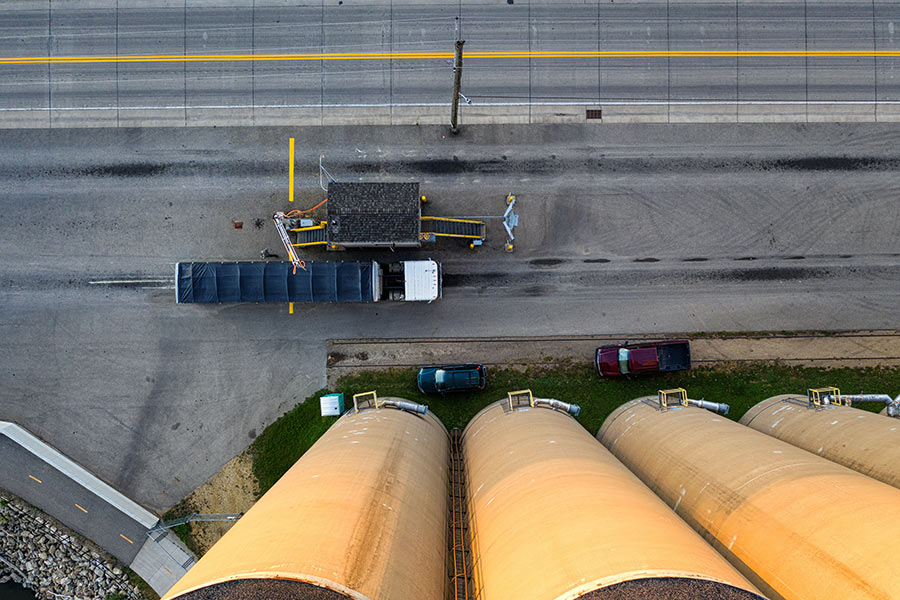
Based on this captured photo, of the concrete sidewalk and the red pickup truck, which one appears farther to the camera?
the concrete sidewalk

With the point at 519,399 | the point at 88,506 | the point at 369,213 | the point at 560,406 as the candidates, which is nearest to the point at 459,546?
the point at 519,399

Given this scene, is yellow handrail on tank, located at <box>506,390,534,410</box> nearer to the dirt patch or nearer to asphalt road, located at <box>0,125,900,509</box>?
asphalt road, located at <box>0,125,900,509</box>

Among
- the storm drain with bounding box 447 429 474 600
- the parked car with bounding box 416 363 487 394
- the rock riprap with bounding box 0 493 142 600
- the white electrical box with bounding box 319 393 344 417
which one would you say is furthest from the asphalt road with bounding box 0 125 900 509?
the storm drain with bounding box 447 429 474 600

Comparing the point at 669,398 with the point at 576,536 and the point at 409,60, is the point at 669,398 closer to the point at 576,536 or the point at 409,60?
the point at 576,536

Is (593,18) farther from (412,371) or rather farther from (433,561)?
(433,561)

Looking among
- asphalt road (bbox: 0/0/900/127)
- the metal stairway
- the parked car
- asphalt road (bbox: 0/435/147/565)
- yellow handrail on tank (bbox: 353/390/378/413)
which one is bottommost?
asphalt road (bbox: 0/435/147/565)

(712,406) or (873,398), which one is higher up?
(873,398)

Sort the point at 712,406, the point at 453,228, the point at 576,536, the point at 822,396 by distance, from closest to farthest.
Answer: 1. the point at 576,536
2. the point at 712,406
3. the point at 822,396
4. the point at 453,228
